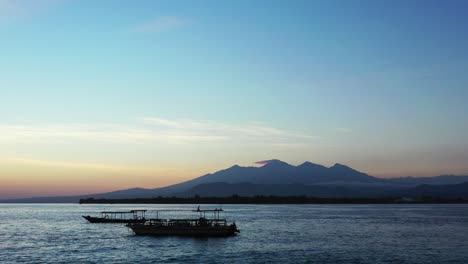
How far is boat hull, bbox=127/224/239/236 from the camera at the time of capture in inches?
3435

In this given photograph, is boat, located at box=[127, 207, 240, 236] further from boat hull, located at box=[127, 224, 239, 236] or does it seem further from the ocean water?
the ocean water

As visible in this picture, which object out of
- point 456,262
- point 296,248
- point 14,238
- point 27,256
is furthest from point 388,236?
point 14,238

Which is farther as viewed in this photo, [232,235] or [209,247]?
[232,235]

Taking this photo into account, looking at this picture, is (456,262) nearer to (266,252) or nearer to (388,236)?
(266,252)

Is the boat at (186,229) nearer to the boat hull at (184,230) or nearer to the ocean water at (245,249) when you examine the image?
the boat hull at (184,230)

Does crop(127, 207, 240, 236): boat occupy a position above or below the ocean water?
above

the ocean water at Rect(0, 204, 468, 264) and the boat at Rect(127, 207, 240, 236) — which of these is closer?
the ocean water at Rect(0, 204, 468, 264)

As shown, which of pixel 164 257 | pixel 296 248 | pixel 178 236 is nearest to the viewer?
pixel 164 257

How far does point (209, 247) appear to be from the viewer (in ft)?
243

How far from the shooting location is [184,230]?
8894cm

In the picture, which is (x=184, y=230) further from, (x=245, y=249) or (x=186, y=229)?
(x=245, y=249)

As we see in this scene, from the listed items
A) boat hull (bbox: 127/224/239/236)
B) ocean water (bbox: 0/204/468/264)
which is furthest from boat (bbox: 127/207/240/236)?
ocean water (bbox: 0/204/468/264)

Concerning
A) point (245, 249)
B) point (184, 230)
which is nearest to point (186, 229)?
point (184, 230)

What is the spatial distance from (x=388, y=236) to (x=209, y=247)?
36740 mm
